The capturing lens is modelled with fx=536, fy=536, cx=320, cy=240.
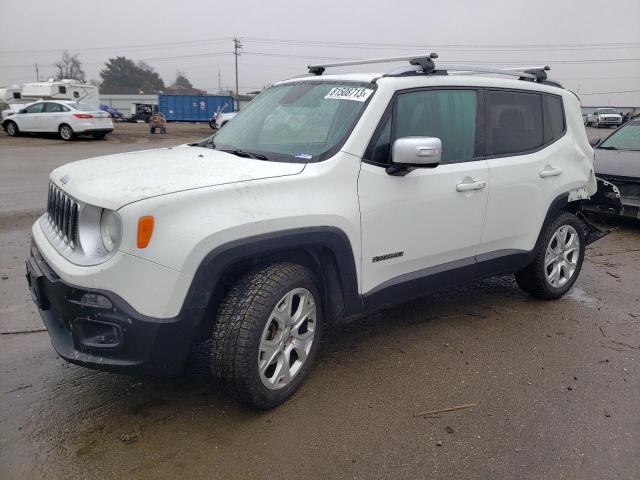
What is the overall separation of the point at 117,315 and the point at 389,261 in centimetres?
163

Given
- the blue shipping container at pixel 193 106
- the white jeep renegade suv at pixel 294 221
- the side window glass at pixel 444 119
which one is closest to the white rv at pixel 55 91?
the blue shipping container at pixel 193 106

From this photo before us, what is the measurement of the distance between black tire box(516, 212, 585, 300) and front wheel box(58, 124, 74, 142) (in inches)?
800

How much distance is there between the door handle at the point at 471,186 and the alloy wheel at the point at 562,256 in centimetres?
115

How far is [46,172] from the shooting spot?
1216cm

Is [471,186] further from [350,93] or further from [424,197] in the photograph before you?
[350,93]

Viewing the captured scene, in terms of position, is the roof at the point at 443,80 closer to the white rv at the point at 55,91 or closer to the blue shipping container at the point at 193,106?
the white rv at the point at 55,91

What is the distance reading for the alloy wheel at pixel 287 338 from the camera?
2834 mm

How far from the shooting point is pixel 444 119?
3674mm

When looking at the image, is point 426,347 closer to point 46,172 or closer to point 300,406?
point 300,406

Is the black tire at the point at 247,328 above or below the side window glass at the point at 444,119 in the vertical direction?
below

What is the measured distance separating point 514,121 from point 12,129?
2396 cm

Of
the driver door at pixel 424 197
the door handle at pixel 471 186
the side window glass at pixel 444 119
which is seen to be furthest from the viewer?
the door handle at pixel 471 186

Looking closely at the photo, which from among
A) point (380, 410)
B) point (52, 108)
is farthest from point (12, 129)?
point (380, 410)

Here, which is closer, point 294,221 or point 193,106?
point 294,221
